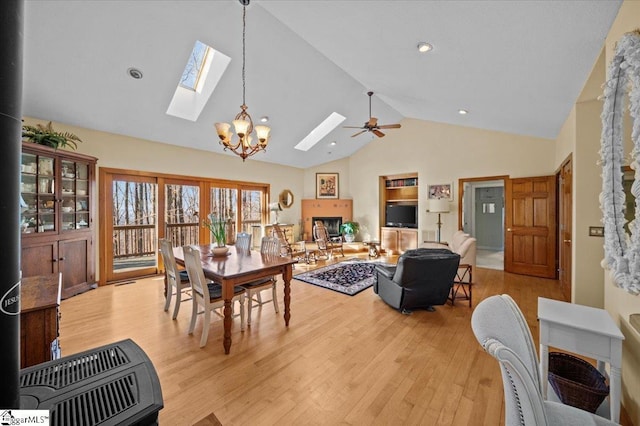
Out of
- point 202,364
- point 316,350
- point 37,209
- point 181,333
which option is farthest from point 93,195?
point 316,350

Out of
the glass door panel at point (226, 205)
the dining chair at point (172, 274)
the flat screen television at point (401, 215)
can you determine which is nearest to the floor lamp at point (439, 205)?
the flat screen television at point (401, 215)

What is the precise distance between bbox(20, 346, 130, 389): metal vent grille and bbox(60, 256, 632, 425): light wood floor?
25.9 inches

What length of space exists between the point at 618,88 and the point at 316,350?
9.25ft

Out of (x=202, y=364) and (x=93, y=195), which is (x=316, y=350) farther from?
(x=93, y=195)

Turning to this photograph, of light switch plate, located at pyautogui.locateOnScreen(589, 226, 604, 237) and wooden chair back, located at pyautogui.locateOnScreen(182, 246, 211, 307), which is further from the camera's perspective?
light switch plate, located at pyautogui.locateOnScreen(589, 226, 604, 237)

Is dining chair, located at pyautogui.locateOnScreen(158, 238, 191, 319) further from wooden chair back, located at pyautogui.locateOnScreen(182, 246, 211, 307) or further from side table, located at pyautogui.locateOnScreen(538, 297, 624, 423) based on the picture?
side table, located at pyautogui.locateOnScreen(538, 297, 624, 423)

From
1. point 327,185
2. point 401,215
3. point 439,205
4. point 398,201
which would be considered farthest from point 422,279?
point 327,185

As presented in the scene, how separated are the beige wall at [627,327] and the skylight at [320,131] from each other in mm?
4729

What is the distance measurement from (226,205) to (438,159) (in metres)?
5.44

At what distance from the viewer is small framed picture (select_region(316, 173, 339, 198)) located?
8.47 meters

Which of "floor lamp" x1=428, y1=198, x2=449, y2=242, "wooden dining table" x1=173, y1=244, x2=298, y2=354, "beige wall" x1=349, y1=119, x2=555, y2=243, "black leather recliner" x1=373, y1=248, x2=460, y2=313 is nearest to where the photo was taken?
"wooden dining table" x1=173, y1=244, x2=298, y2=354

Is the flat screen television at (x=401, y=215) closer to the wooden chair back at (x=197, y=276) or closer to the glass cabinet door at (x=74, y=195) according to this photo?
the wooden chair back at (x=197, y=276)

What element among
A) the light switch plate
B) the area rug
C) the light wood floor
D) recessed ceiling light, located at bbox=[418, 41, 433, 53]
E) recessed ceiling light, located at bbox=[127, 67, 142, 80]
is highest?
recessed ceiling light, located at bbox=[127, 67, 142, 80]

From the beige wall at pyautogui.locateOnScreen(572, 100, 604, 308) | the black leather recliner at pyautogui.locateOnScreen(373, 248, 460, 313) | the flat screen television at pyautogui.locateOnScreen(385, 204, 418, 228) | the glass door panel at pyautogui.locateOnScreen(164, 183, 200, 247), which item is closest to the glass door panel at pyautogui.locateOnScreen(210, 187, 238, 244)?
the glass door panel at pyautogui.locateOnScreen(164, 183, 200, 247)
